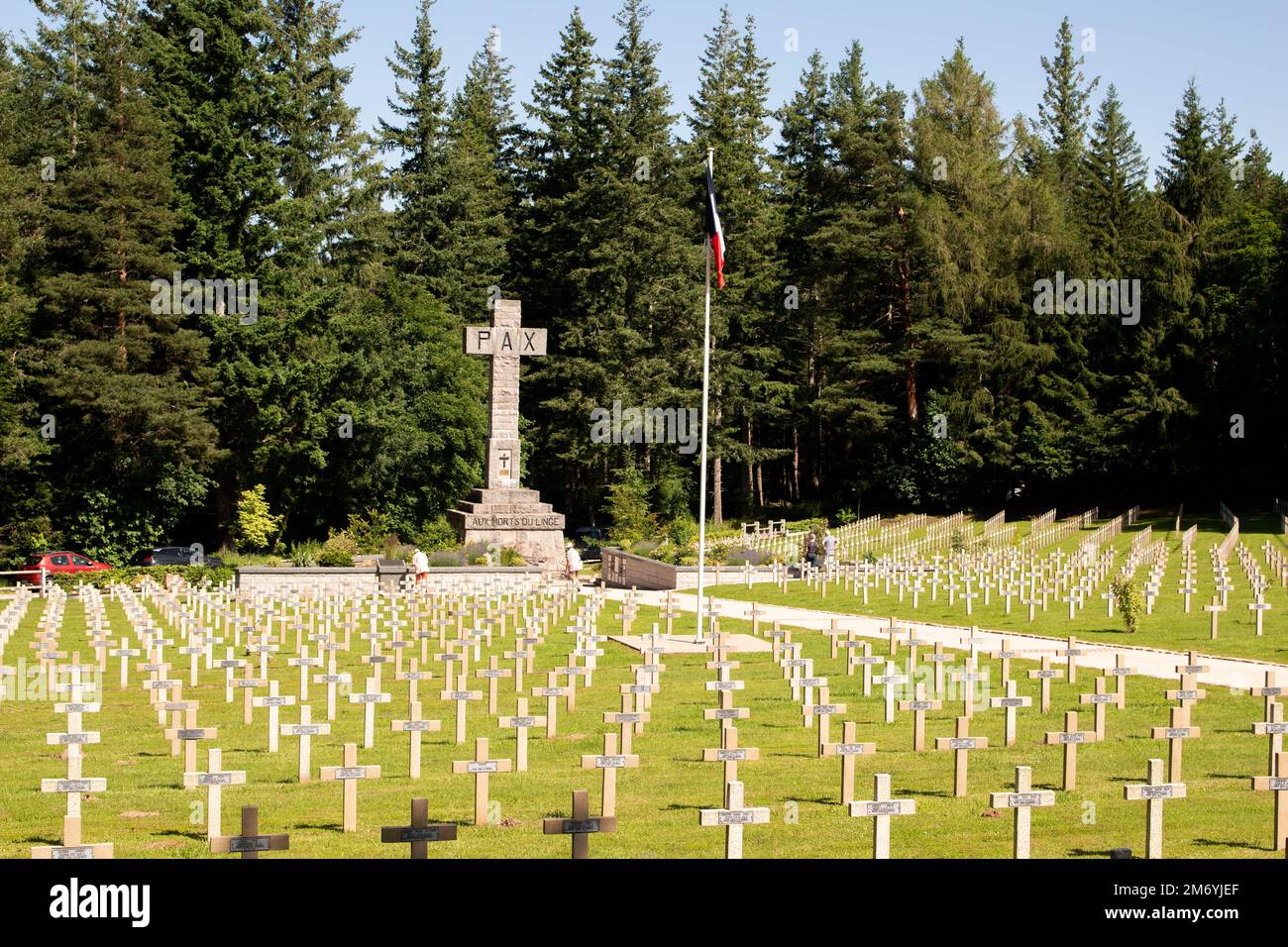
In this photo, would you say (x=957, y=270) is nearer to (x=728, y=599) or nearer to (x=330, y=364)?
(x=330, y=364)

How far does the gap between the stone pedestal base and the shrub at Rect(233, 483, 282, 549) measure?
10.4 m

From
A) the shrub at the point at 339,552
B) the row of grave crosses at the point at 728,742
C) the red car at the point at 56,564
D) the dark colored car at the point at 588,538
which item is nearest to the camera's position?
the row of grave crosses at the point at 728,742

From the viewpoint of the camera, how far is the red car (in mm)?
41000

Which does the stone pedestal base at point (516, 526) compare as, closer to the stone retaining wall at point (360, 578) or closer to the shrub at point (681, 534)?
the stone retaining wall at point (360, 578)

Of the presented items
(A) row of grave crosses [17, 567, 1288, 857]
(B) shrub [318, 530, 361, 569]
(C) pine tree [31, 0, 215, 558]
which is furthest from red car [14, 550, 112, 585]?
(A) row of grave crosses [17, 567, 1288, 857]

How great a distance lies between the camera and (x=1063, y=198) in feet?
232

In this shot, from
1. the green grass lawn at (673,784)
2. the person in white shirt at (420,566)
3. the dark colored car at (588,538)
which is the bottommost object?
the green grass lawn at (673,784)

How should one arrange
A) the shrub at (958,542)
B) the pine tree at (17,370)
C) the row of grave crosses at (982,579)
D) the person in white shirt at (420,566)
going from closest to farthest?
the row of grave crosses at (982,579) < the person in white shirt at (420,566) < the pine tree at (17,370) < the shrub at (958,542)

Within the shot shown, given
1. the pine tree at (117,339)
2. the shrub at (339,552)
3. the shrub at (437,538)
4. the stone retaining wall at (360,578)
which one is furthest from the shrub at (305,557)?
the pine tree at (117,339)

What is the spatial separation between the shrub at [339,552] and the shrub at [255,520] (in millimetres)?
6537

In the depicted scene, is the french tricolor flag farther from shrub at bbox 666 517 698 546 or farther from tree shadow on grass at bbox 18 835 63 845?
shrub at bbox 666 517 698 546

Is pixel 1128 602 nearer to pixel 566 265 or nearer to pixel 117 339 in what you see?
pixel 117 339

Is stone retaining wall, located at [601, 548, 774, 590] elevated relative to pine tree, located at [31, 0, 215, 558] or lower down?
lower down

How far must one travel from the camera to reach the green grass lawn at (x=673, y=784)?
30.6 feet
